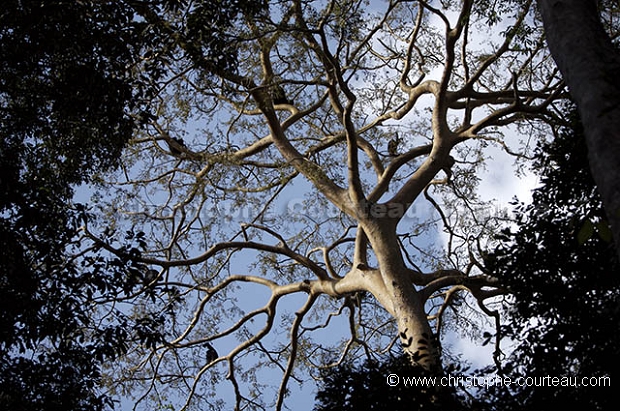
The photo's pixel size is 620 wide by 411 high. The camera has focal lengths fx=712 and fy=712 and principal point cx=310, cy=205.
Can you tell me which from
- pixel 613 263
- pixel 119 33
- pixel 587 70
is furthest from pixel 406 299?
pixel 587 70

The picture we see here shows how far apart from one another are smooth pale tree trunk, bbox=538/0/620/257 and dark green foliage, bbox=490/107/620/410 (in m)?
1.00

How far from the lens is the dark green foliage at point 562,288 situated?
13.1ft

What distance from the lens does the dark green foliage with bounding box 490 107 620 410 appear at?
3980 mm

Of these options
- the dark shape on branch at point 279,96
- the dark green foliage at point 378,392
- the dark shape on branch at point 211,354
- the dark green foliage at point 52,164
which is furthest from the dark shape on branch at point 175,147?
the dark green foliage at point 378,392

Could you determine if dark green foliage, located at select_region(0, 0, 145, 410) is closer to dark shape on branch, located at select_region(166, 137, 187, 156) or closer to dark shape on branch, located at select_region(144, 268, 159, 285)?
dark shape on branch, located at select_region(144, 268, 159, 285)

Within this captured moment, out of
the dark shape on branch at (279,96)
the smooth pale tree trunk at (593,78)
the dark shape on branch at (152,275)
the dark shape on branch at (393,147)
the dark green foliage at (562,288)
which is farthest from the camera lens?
the dark shape on branch at (393,147)

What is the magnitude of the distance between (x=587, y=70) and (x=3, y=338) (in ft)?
11.6

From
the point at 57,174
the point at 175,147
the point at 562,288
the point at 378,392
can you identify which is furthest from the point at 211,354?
the point at 562,288

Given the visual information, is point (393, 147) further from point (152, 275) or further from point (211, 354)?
point (152, 275)

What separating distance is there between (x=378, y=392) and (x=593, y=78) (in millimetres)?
2301

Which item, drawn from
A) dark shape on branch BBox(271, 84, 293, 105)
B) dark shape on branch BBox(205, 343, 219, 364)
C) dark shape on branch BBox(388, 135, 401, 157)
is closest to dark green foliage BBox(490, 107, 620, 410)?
dark shape on branch BBox(388, 135, 401, 157)

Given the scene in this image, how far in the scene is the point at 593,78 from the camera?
9.93ft

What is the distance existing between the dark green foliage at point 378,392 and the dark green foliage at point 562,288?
15.3 inches

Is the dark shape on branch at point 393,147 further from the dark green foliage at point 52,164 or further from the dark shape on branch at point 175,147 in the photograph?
the dark green foliage at point 52,164
